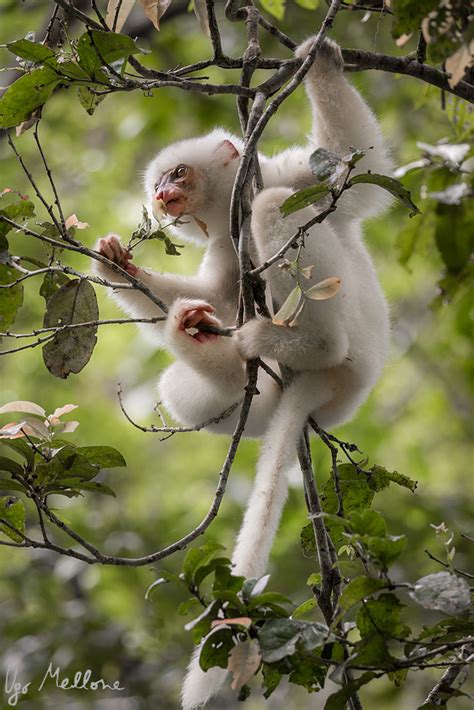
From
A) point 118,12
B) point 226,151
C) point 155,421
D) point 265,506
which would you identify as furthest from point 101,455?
point 155,421

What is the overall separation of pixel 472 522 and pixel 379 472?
111 inches

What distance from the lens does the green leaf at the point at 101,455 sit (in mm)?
2488

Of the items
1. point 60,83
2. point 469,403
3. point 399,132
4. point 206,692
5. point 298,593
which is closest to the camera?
point 206,692

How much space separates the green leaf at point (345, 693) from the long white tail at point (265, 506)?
327 mm

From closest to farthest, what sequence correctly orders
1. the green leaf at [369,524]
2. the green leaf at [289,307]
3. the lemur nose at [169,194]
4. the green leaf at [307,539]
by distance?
1. the green leaf at [369,524]
2. the green leaf at [289,307]
3. the green leaf at [307,539]
4. the lemur nose at [169,194]

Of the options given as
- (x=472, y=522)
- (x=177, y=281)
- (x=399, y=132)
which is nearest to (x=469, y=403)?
(x=399, y=132)

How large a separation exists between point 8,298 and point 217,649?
1.39 m

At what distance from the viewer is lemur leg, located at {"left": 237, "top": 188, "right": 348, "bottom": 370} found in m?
3.07

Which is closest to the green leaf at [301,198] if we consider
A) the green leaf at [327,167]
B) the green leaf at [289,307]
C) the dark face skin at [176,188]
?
the green leaf at [327,167]

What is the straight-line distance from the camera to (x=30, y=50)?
252 cm

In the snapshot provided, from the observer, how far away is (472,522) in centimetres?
557

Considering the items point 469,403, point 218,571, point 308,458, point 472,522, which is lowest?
point 218,571

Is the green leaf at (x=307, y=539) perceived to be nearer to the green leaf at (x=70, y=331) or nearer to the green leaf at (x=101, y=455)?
the green leaf at (x=101, y=455)

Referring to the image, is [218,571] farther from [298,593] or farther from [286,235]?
[298,593]
